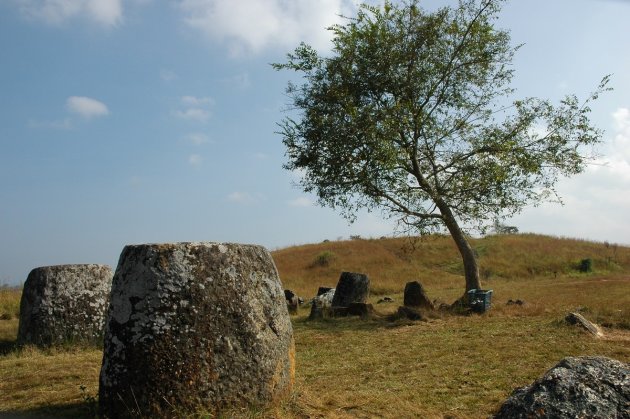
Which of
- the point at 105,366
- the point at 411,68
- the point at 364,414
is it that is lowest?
the point at 364,414

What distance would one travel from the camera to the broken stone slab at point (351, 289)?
2073 centimetres

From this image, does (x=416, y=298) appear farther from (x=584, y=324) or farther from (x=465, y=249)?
(x=584, y=324)

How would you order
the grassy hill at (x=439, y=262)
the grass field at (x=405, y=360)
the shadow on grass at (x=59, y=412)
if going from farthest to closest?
the grassy hill at (x=439, y=262), the grass field at (x=405, y=360), the shadow on grass at (x=59, y=412)

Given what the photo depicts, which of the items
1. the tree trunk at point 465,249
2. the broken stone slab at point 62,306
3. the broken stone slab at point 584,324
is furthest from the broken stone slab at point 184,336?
the tree trunk at point 465,249

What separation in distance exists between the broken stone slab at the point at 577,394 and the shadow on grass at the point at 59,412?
435 centimetres

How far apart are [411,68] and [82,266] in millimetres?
12747

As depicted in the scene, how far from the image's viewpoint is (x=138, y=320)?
577cm

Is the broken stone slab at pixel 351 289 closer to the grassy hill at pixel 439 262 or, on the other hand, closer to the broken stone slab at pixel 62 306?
the grassy hill at pixel 439 262

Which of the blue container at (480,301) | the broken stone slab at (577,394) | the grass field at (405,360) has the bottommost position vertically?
the grass field at (405,360)

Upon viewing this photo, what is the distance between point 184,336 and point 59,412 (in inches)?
84.3

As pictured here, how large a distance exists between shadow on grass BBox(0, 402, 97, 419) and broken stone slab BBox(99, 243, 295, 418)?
65 cm

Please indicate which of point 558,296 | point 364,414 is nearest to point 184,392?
point 364,414

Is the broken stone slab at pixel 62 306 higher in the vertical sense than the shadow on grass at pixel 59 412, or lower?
higher

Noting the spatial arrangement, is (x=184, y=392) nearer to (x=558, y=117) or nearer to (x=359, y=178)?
(x=359, y=178)
